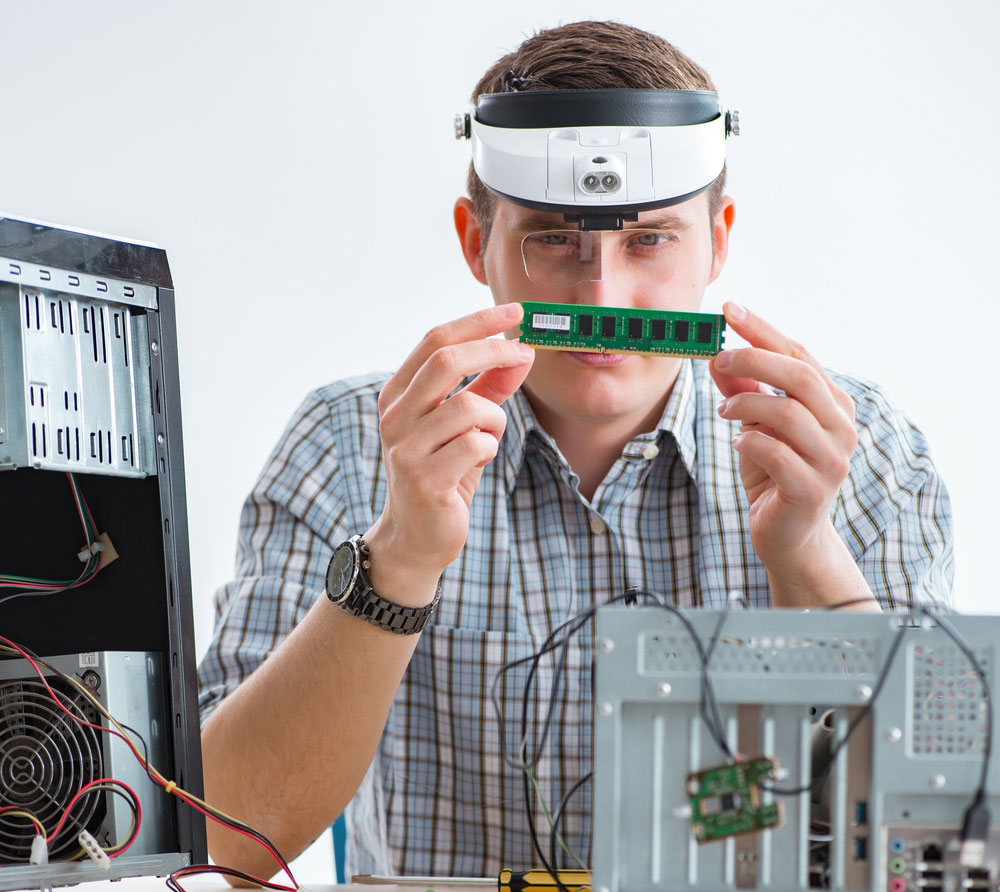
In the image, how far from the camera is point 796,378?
1.23 m

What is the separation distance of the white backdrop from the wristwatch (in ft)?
5.48

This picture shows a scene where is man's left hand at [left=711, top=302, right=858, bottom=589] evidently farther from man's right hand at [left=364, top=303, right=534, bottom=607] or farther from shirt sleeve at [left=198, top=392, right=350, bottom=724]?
shirt sleeve at [left=198, top=392, right=350, bottom=724]

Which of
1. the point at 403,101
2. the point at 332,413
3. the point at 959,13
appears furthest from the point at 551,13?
the point at 332,413

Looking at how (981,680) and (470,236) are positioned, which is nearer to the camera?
(981,680)

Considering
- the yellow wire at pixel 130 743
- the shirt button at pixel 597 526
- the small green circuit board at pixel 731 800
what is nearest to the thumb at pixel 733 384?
the shirt button at pixel 597 526

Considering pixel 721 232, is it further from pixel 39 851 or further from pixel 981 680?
pixel 39 851

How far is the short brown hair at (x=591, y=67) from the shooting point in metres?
1.55

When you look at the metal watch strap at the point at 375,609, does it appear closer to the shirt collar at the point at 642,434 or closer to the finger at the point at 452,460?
the finger at the point at 452,460

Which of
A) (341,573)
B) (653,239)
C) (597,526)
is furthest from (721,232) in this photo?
(341,573)

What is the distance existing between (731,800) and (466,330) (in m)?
0.70

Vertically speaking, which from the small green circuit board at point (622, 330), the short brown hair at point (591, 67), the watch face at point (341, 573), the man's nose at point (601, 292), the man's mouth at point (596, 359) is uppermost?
the short brown hair at point (591, 67)

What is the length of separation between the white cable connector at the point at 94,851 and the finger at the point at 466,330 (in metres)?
0.63

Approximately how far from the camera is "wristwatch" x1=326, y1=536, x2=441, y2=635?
1377mm

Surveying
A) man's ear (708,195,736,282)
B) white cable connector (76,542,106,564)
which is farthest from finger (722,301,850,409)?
white cable connector (76,542,106,564)
